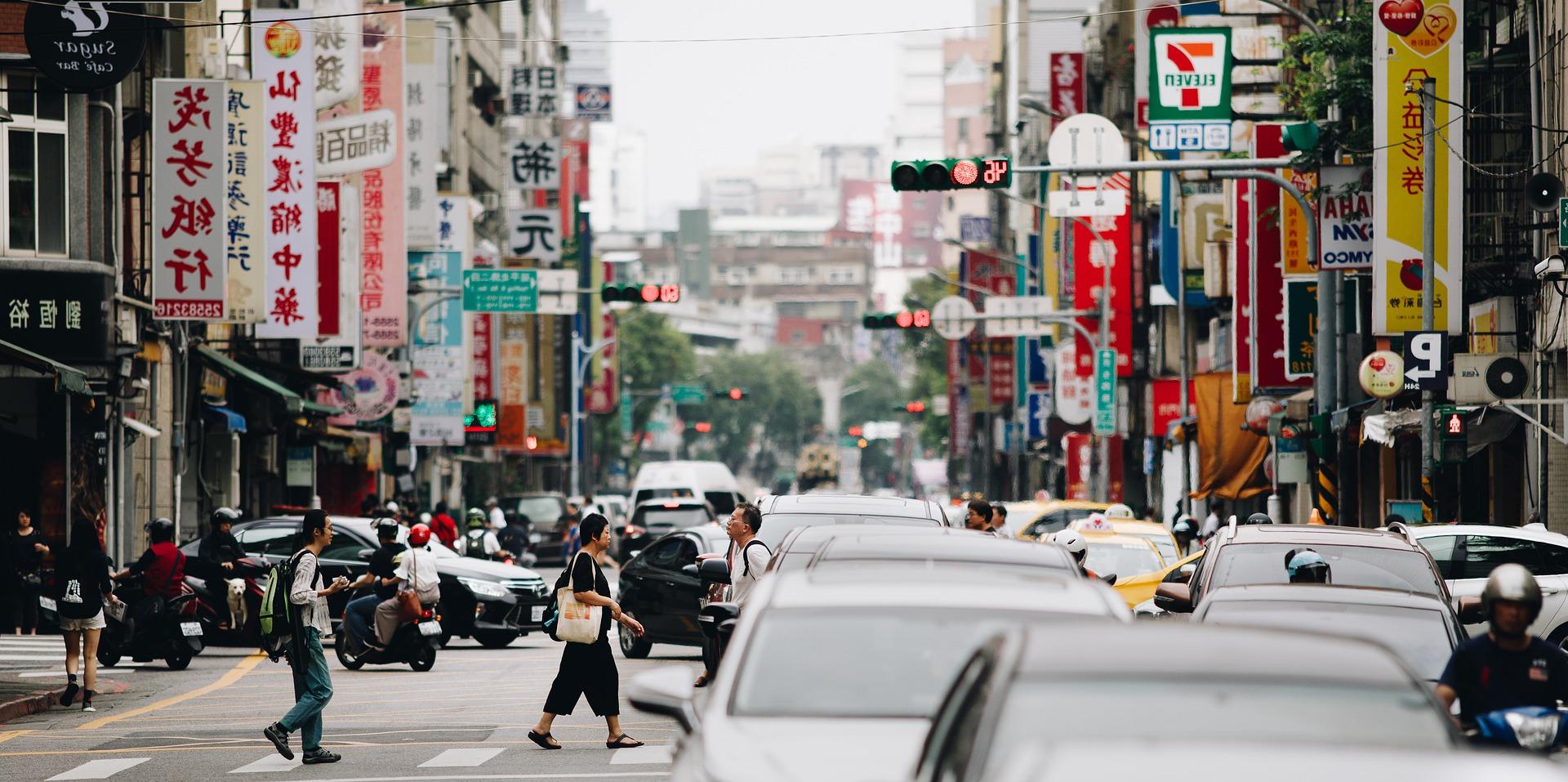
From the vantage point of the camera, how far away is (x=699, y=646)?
2438 cm

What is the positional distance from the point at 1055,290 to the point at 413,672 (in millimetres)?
49706

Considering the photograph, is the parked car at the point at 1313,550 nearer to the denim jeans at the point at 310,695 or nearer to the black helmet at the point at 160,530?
the denim jeans at the point at 310,695

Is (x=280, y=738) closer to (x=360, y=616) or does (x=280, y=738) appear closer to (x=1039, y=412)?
(x=360, y=616)

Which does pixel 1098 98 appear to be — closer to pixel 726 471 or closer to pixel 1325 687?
pixel 726 471

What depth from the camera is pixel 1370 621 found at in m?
12.1

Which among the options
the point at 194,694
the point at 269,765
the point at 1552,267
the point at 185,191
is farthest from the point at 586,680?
Answer: the point at 185,191

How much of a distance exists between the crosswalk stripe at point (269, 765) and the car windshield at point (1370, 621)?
604 centimetres

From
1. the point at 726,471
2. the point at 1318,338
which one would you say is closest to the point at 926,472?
the point at 726,471

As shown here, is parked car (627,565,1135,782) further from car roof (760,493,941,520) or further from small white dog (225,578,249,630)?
small white dog (225,578,249,630)

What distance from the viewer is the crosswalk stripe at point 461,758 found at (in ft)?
46.1

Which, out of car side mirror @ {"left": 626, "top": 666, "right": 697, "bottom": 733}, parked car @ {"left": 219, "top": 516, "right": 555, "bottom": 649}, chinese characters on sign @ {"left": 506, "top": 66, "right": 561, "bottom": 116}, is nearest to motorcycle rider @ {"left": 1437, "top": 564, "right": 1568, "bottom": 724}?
car side mirror @ {"left": 626, "top": 666, "right": 697, "bottom": 733}

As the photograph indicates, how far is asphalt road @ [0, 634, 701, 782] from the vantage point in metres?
14.0

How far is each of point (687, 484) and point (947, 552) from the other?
42.6m

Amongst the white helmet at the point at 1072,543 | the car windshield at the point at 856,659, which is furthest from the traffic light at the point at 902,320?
the car windshield at the point at 856,659
